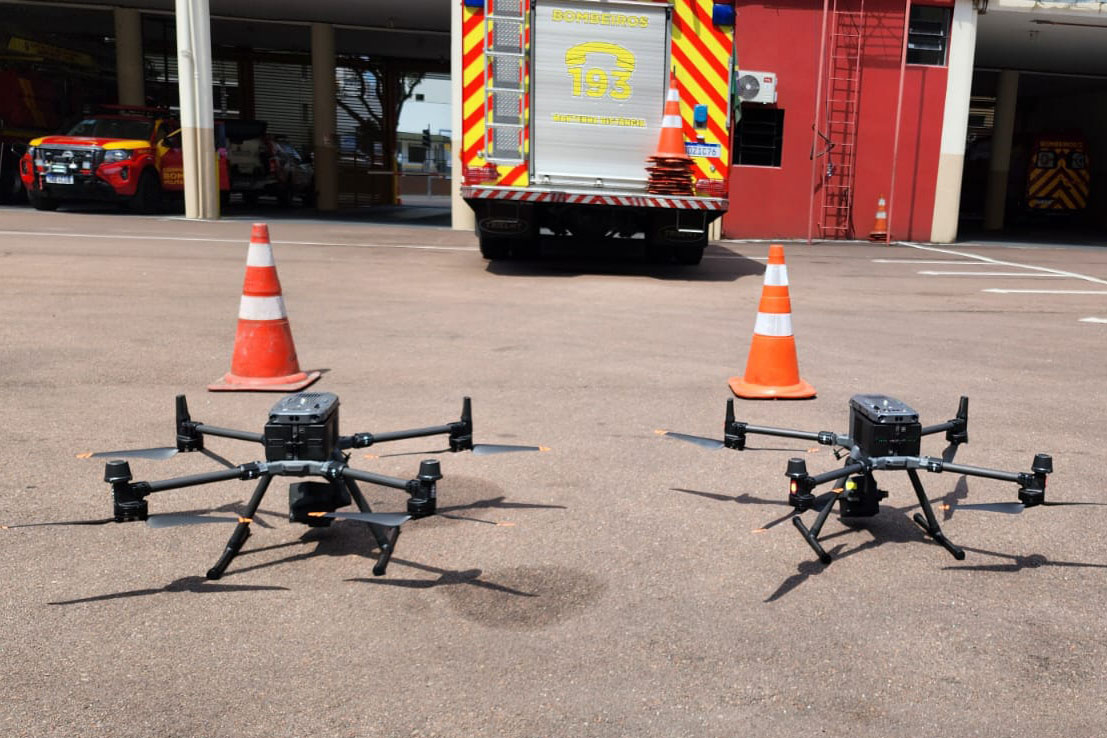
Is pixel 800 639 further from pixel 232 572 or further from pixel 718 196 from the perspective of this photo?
pixel 718 196

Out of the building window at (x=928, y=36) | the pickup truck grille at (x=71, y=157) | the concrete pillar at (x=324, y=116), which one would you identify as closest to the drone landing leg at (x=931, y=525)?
the building window at (x=928, y=36)

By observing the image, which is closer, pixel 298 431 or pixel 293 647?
pixel 293 647

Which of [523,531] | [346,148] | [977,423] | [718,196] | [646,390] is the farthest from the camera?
[346,148]

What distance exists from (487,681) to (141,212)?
18829mm

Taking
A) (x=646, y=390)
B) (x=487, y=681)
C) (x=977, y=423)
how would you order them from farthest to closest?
(x=646, y=390) → (x=977, y=423) → (x=487, y=681)

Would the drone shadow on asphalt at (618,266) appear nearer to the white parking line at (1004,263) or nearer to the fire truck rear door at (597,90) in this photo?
the fire truck rear door at (597,90)

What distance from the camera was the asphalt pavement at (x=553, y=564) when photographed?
7.75ft

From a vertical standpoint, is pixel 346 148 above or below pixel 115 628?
above

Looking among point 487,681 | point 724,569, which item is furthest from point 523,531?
point 487,681

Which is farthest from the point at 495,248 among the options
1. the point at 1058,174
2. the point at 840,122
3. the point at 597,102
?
the point at 1058,174

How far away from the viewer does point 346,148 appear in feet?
98.4

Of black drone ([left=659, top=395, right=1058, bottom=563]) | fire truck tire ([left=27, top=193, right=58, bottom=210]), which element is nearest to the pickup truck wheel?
fire truck tire ([left=27, top=193, right=58, bottom=210])

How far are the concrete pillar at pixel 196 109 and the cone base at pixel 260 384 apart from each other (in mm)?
13620

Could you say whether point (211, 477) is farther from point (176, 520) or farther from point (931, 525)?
point (931, 525)
